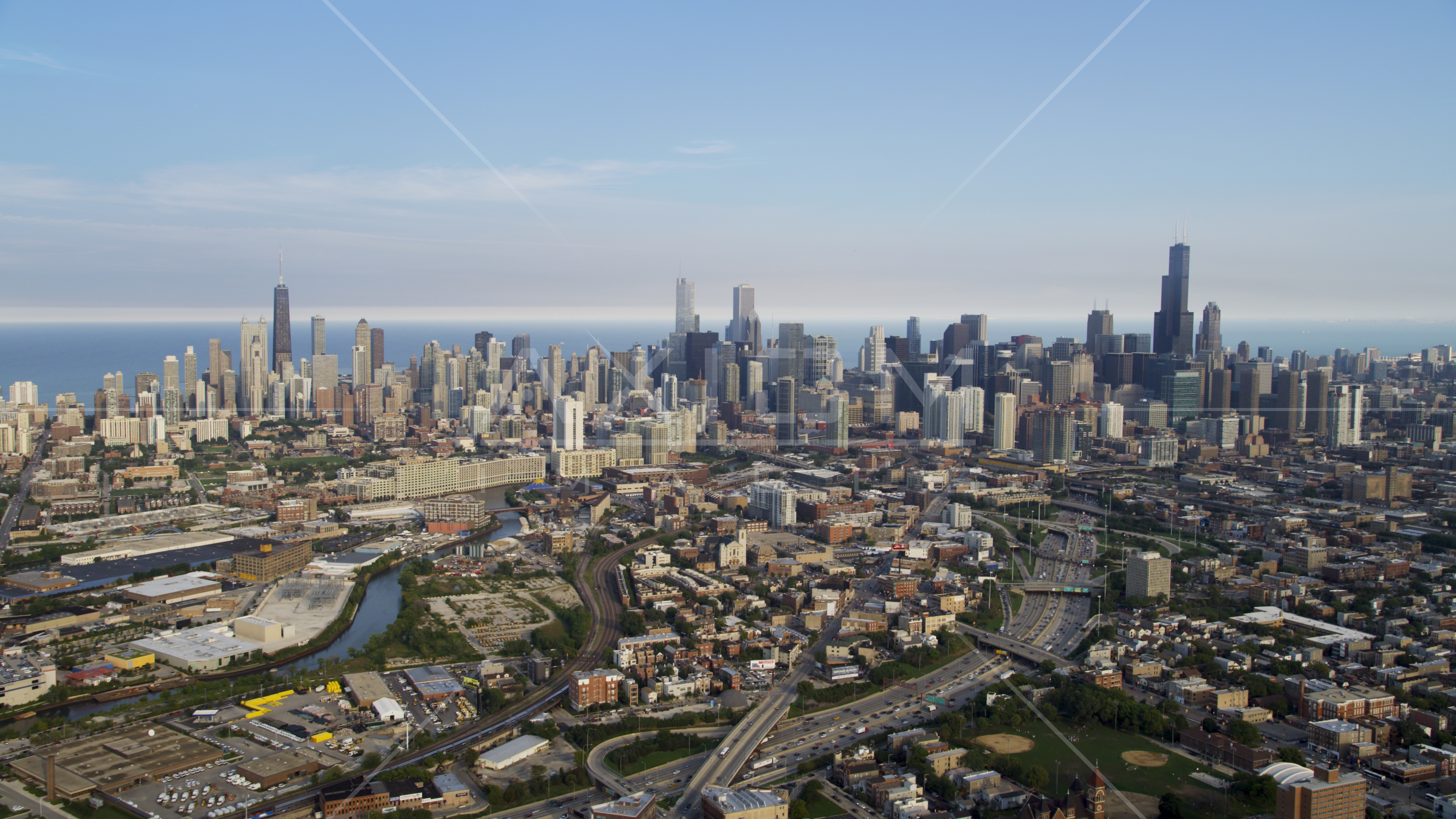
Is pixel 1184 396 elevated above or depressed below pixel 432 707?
above

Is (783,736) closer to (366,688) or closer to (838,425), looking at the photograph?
(366,688)

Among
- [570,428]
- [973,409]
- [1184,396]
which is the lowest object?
[570,428]

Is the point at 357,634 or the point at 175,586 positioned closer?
the point at 357,634

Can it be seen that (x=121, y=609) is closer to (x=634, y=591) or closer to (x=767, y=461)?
(x=634, y=591)

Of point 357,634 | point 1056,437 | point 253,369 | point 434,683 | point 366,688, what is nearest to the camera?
point 366,688

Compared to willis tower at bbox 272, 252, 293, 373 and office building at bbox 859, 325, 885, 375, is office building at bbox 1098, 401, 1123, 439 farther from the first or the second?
willis tower at bbox 272, 252, 293, 373

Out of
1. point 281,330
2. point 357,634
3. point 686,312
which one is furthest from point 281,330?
point 357,634

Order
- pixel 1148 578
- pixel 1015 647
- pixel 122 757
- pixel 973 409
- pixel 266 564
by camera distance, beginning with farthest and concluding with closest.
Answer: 1. pixel 973 409
2. pixel 266 564
3. pixel 1148 578
4. pixel 1015 647
5. pixel 122 757
